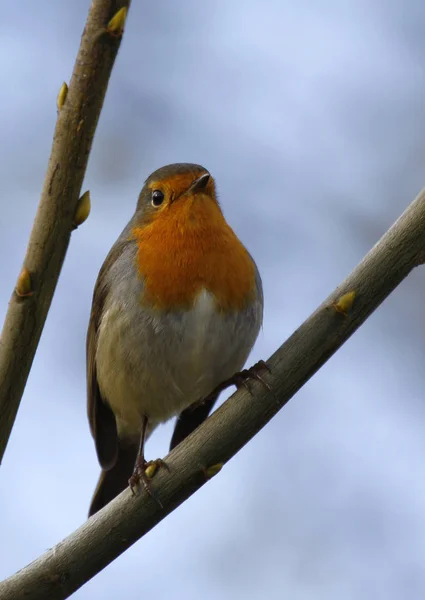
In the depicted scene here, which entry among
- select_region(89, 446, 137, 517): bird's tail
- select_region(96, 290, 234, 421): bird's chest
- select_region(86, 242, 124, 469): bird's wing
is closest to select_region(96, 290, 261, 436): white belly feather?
select_region(96, 290, 234, 421): bird's chest

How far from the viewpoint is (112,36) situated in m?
1.85

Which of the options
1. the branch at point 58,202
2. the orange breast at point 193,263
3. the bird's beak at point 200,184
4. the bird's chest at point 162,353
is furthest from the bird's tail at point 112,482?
the branch at point 58,202

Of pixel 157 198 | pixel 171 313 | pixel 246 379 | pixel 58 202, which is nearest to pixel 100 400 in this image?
pixel 171 313

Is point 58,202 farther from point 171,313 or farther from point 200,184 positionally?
point 200,184

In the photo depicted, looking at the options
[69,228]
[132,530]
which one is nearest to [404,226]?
[69,228]

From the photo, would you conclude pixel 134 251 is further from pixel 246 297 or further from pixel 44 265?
pixel 44 265

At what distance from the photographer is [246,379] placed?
2537 millimetres

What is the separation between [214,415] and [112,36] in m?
1.09

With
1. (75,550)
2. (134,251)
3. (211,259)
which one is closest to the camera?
(75,550)

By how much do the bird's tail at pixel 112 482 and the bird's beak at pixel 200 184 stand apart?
1378 millimetres

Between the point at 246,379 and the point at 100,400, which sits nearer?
the point at 246,379

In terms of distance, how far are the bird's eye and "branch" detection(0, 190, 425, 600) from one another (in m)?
1.66

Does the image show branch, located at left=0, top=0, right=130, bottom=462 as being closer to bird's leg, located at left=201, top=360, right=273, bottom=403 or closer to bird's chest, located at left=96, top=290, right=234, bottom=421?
bird's leg, located at left=201, top=360, right=273, bottom=403

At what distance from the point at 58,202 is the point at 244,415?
821mm
